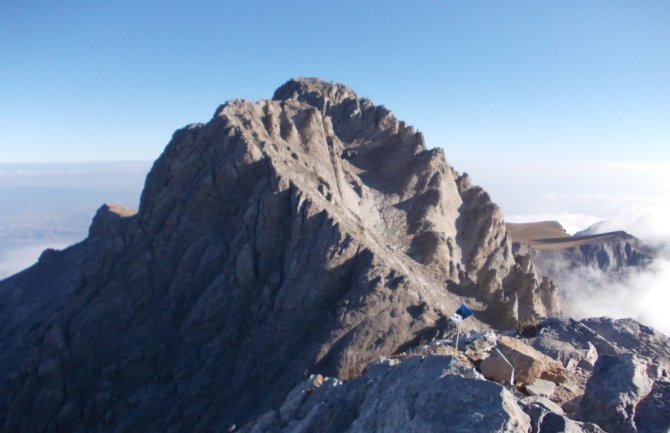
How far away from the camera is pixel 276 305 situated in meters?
28.4

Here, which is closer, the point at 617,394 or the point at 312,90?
the point at 617,394

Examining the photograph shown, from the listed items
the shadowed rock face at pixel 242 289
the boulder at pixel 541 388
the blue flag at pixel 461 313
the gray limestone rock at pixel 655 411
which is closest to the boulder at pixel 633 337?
the boulder at pixel 541 388

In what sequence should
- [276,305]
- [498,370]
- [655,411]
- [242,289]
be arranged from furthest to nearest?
[242,289] < [276,305] < [498,370] < [655,411]

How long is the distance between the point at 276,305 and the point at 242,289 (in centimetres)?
297

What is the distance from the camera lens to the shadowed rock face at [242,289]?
26.3m

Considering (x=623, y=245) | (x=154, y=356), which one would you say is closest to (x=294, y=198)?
(x=154, y=356)

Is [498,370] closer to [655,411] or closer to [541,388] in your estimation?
[541,388]

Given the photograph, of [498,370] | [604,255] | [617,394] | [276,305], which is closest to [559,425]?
[617,394]

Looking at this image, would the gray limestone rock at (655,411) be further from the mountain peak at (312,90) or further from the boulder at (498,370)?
the mountain peak at (312,90)

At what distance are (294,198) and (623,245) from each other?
92.6 m

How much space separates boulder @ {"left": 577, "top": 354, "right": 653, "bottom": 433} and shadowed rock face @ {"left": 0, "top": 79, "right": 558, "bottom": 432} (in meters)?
13.8

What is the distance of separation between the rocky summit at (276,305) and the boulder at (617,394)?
1615 millimetres

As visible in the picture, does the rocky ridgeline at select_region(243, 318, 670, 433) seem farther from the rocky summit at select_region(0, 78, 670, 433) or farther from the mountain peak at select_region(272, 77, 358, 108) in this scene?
the mountain peak at select_region(272, 77, 358, 108)

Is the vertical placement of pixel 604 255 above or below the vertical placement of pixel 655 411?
below
